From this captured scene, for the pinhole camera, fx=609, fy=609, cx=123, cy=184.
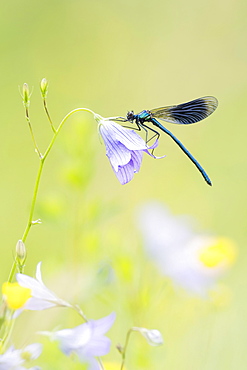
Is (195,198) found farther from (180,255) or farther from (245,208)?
(180,255)

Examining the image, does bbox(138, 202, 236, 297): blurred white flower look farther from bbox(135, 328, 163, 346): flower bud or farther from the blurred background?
bbox(135, 328, 163, 346): flower bud

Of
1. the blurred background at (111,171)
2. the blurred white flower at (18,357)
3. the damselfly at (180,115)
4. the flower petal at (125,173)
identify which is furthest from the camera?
the blurred background at (111,171)

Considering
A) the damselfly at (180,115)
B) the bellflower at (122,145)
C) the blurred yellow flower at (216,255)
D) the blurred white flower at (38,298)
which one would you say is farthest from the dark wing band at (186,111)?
the blurred white flower at (38,298)

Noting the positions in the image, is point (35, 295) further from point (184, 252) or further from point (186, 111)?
point (184, 252)

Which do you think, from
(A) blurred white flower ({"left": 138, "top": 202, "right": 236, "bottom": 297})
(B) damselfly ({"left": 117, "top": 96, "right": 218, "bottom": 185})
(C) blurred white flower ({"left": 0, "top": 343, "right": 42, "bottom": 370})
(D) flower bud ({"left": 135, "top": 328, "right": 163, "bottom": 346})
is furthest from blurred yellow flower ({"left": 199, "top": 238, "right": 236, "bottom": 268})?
(C) blurred white flower ({"left": 0, "top": 343, "right": 42, "bottom": 370})

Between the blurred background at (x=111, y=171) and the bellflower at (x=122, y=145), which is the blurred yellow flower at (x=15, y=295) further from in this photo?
the bellflower at (x=122, y=145)
